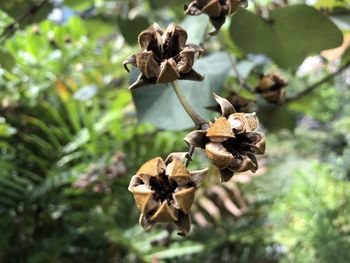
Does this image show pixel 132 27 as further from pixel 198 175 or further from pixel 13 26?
pixel 198 175

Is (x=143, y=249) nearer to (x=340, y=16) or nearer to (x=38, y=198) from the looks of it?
(x=38, y=198)

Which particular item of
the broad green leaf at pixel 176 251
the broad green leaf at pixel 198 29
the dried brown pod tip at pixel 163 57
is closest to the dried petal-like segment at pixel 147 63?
the dried brown pod tip at pixel 163 57

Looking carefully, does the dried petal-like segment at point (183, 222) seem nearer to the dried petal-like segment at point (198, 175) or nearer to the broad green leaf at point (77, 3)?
the dried petal-like segment at point (198, 175)

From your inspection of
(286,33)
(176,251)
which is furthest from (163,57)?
(176,251)

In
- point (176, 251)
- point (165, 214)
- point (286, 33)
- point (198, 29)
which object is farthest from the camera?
point (176, 251)

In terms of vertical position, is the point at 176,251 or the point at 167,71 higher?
the point at 167,71

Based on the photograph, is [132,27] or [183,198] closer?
[183,198]

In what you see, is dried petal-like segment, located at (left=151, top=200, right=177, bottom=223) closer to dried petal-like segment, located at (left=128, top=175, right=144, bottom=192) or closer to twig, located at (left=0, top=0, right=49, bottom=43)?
dried petal-like segment, located at (left=128, top=175, right=144, bottom=192)
